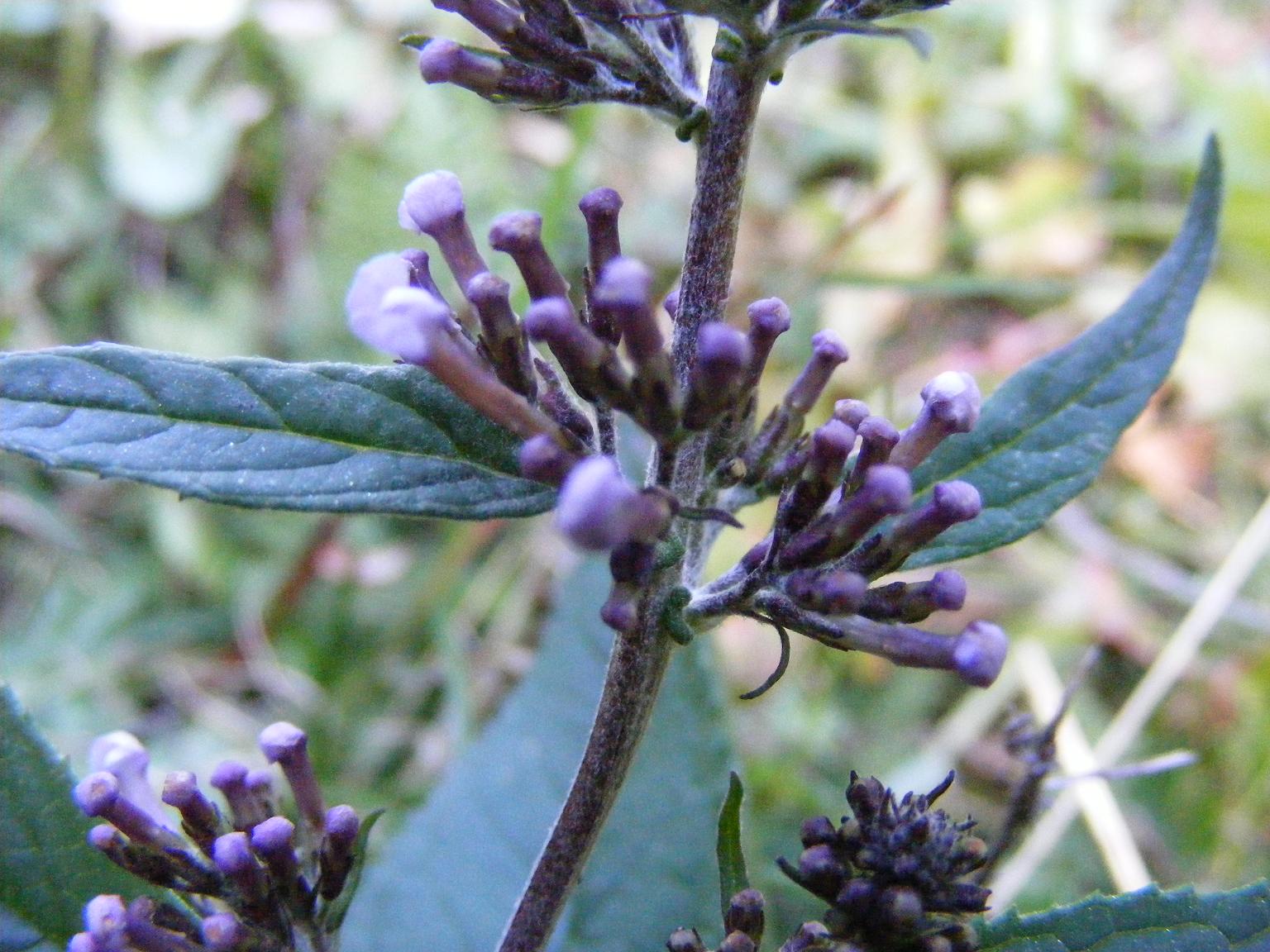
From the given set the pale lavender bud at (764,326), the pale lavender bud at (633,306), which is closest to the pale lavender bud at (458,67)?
the pale lavender bud at (633,306)

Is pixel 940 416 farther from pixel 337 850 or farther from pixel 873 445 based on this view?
pixel 337 850

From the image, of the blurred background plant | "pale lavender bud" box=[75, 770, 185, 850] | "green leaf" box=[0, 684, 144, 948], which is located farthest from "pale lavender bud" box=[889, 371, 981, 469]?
the blurred background plant

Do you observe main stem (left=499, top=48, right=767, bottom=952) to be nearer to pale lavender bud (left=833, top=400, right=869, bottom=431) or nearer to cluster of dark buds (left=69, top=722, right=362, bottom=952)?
pale lavender bud (left=833, top=400, right=869, bottom=431)

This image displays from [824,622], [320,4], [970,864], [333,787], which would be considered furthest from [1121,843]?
[320,4]

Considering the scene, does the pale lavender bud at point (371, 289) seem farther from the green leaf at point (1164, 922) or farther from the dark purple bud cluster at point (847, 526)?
the green leaf at point (1164, 922)

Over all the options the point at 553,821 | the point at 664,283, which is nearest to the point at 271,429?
the point at 553,821

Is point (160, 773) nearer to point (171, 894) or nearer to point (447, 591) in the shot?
point (447, 591)
